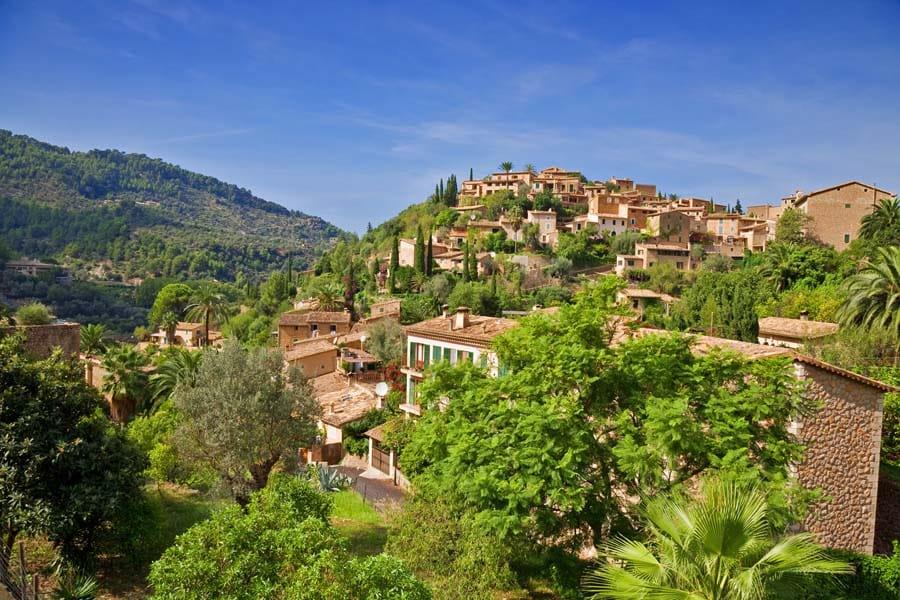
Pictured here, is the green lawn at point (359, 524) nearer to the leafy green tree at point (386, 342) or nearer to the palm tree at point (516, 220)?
the leafy green tree at point (386, 342)

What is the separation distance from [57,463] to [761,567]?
12105 millimetres

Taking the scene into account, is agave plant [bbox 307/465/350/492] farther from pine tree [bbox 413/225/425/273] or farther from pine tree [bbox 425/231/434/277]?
pine tree [bbox 413/225/425/273]

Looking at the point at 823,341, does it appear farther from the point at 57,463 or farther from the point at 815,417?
the point at 57,463

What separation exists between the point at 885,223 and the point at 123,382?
57312 mm

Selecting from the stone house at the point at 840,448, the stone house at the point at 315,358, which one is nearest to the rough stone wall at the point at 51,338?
the stone house at the point at 315,358

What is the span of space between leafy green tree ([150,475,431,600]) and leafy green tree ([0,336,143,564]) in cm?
522

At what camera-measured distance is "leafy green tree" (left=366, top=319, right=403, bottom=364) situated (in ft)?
128

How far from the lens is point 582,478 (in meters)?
11.7

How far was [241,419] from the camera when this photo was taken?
52.4ft

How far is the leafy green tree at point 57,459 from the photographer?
11.3 meters

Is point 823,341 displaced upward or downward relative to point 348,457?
upward

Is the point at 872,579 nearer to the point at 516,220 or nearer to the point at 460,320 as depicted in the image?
the point at 460,320

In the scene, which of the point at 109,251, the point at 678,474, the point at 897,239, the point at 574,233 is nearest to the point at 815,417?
the point at 678,474

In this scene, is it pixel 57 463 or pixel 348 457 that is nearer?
pixel 57 463
